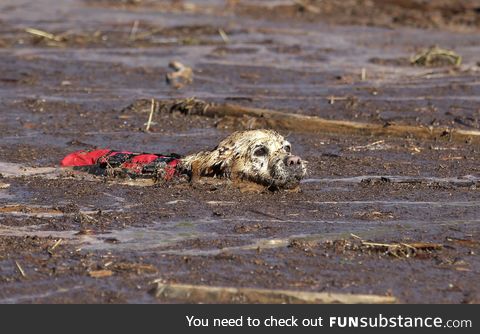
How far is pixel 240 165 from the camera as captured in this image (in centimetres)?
1097

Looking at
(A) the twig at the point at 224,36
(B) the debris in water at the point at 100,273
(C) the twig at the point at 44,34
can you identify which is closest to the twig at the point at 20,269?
(B) the debris in water at the point at 100,273

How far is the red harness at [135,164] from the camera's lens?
11094 millimetres

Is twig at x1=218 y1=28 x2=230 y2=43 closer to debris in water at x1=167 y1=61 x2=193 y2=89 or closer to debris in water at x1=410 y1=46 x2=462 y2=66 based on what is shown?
debris in water at x1=167 y1=61 x2=193 y2=89

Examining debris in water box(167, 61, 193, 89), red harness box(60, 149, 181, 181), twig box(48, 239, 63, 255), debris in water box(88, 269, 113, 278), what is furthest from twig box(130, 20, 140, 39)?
debris in water box(88, 269, 113, 278)

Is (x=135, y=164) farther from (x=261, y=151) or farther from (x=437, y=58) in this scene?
(x=437, y=58)

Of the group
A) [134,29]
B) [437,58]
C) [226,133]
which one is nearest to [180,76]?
[226,133]

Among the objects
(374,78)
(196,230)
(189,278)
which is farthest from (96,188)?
(374,78)

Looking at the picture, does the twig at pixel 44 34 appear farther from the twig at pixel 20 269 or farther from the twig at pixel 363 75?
the twig at pixel 20 269

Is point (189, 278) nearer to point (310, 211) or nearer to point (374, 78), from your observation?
point (310, 211)

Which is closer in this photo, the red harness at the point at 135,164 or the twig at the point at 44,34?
the red harness at the point at 135,164

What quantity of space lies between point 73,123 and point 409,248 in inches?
252

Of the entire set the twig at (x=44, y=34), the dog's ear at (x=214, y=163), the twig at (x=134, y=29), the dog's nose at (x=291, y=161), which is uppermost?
the dog's nose at (x=291, y=161)

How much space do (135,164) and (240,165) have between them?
36.9 inches

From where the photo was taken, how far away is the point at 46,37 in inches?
821
